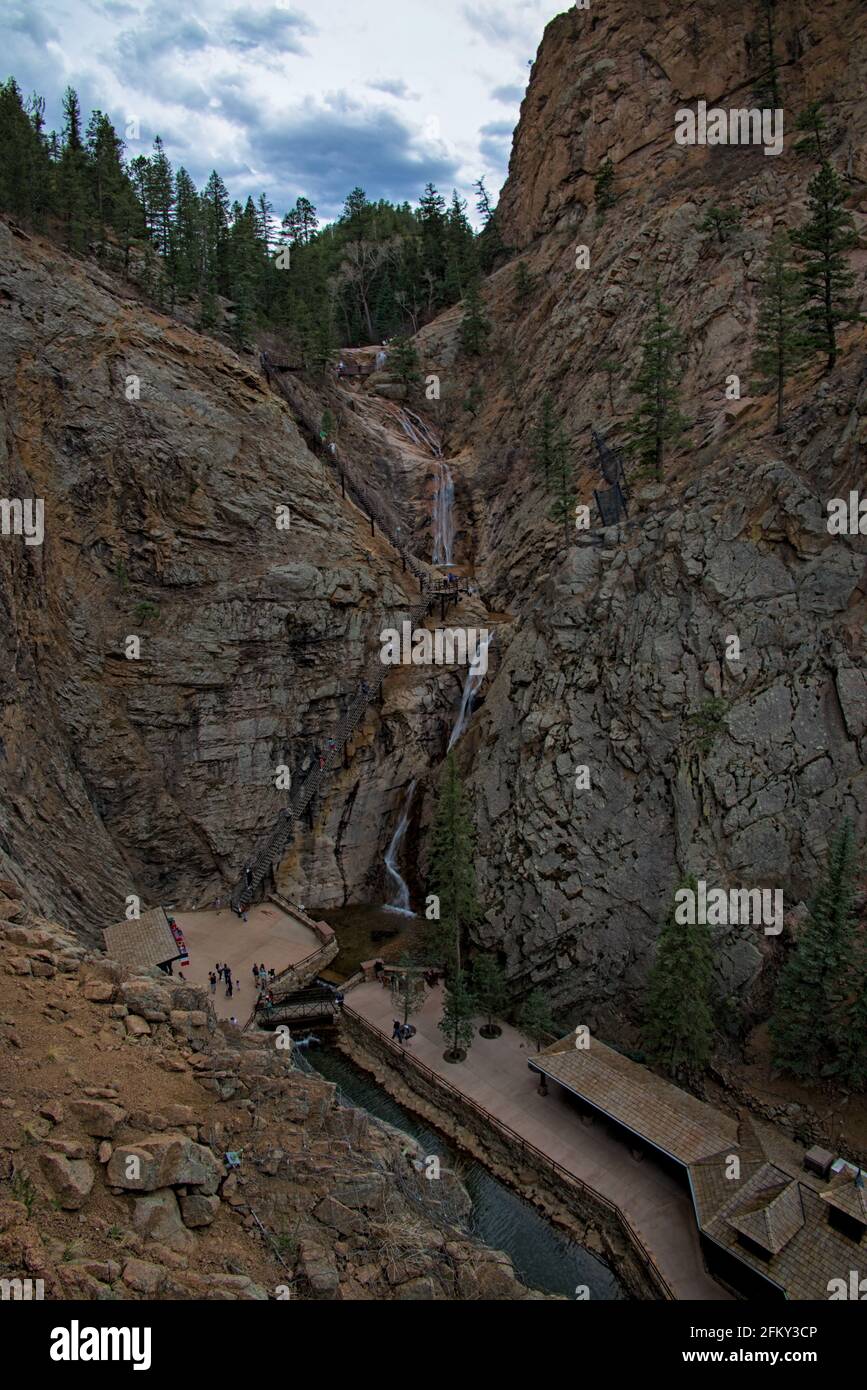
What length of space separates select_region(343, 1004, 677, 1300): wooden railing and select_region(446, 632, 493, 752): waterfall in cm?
1687

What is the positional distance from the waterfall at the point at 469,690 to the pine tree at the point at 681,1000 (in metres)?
18.8

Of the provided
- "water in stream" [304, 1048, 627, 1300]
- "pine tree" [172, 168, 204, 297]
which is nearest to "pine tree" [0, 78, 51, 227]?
"pine tree" [172, 168, 204, 297]

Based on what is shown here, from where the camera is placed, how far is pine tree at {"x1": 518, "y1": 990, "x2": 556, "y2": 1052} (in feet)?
103

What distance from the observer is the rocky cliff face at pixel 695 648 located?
102 ft

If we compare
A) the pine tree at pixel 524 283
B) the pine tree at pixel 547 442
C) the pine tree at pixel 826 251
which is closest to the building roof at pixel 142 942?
the pine tree at pixel 547 442

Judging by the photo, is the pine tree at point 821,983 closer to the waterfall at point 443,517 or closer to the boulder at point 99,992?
the boulder at point 99,992

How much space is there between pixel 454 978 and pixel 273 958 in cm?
885

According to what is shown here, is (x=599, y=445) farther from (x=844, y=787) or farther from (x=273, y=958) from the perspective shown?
(x=273, y=958)

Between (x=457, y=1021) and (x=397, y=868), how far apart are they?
1310cm

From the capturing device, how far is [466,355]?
2867 inches

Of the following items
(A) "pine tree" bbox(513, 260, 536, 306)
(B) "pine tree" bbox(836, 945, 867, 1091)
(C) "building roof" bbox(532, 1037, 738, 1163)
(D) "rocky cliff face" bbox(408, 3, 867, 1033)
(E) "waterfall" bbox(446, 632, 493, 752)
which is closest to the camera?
(C) "building roof" bbox(532, 1037, 738, 1163)

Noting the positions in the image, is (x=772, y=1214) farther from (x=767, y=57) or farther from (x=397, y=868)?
(x=767, y=57)

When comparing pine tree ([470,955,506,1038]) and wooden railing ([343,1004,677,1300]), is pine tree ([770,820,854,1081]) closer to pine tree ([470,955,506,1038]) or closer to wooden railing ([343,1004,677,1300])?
wooden railing ([343,1004,677,1300])

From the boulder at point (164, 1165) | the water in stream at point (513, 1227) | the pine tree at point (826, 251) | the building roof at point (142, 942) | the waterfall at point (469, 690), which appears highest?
the pine tree at point (826, 251)
